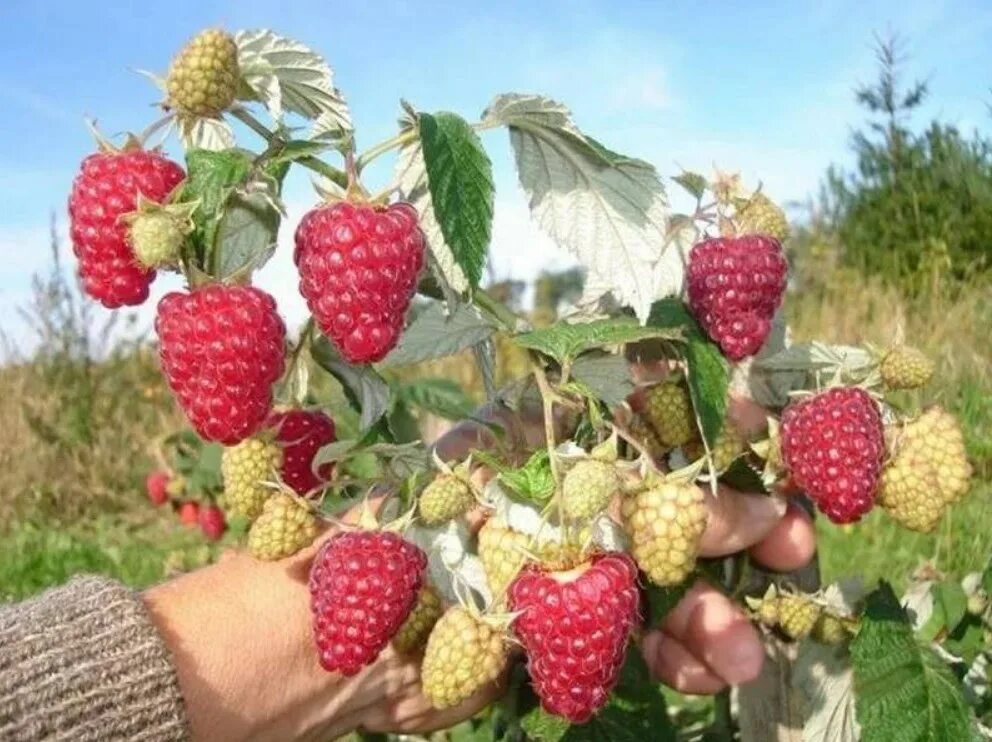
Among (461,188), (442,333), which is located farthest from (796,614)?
(461,188)

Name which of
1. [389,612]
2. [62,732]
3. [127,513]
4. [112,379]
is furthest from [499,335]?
[112,379]

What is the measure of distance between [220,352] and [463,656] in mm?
306

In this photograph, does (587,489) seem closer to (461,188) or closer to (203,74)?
(461,188)

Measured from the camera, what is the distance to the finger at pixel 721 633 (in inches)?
55.5

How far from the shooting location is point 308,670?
1.37m

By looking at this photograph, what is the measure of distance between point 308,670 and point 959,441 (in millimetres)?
687

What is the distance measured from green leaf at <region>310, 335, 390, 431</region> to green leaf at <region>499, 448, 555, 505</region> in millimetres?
135

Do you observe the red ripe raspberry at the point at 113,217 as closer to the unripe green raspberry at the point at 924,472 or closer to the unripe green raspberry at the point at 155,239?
the unripe green raspberry at the point at 155,239

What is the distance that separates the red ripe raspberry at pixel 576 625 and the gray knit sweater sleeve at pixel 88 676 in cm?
42

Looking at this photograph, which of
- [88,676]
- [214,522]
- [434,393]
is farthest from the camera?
Answer: [214,522]

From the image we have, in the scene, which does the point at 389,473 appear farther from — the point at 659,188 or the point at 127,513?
the point at 127,513

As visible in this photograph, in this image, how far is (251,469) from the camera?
119cm

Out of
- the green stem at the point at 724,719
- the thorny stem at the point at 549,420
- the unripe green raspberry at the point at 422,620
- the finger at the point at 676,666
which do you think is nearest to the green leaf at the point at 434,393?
the green stem at the point at 724,719

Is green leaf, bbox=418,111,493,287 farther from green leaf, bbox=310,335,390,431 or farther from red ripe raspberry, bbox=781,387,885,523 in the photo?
red ripe raspberry, bbox=781,387,885,523
